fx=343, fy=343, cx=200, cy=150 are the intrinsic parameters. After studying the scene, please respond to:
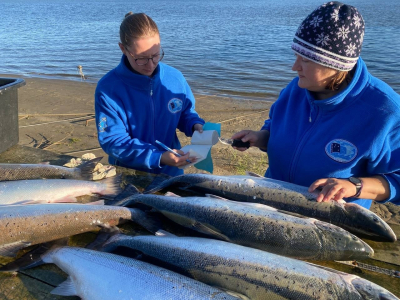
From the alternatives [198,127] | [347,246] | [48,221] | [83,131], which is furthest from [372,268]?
[83,131]

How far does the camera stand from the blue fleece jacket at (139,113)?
11.9ft

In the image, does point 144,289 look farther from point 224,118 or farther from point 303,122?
point 224,118

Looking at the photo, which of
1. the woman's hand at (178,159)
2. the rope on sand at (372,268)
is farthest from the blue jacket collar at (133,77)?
the rope on sand at (372,268)

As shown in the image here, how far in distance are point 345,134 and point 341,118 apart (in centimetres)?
14

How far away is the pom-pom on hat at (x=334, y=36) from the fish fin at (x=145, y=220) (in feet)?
5.83

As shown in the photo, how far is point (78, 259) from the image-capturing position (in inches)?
89.4

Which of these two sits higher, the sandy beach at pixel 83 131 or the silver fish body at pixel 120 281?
Answer: the silver fish body at pixel 120 281

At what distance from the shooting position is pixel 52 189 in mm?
3289

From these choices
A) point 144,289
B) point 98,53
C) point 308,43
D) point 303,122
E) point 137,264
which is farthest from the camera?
point 98,53

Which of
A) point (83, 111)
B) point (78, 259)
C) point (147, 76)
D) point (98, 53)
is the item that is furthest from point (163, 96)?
point (98, 53)

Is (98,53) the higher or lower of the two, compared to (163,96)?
lower

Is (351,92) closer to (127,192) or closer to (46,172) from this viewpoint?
(127,192)

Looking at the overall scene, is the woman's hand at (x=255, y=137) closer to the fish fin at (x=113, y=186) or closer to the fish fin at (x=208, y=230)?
the fish fin at (x=208, y=230)

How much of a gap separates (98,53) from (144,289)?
23.1m
